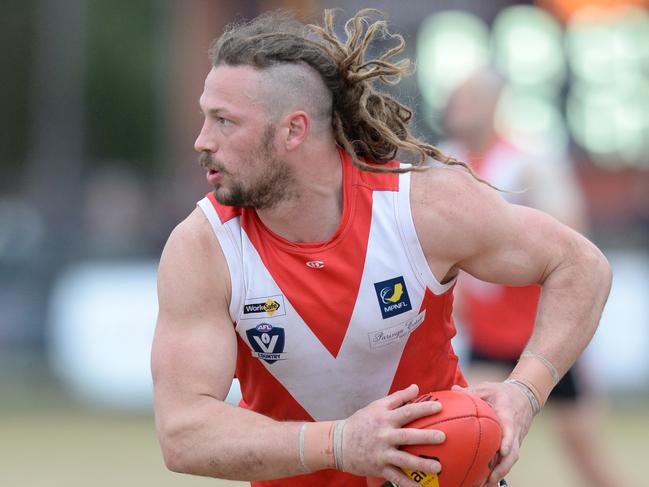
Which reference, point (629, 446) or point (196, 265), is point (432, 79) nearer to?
point (629, 446)

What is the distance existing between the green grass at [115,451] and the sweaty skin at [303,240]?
326 centimetres

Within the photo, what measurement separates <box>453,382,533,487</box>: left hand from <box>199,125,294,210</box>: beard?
90cm

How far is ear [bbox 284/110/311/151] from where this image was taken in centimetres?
436

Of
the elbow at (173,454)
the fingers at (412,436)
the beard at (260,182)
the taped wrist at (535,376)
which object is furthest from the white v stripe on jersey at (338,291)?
the fingers at (412,436)

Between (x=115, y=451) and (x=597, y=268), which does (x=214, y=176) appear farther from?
(x=115, y=451)

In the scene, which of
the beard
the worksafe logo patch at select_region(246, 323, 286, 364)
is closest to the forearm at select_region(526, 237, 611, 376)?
the worksafe logo patch at select_region(246, 323, 286, 364)

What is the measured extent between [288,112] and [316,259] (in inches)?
20.0

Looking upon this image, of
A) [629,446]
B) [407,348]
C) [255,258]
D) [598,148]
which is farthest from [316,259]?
[598,148]

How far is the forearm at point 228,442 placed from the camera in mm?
3996

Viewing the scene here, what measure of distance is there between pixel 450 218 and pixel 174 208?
35.0 ft

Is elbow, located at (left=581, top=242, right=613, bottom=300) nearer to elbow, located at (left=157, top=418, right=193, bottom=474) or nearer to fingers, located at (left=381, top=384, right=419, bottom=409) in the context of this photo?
fingers, located at (left=381, top=384, right=419, bottom=409)

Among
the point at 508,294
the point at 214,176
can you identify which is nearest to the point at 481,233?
the point at 214,176

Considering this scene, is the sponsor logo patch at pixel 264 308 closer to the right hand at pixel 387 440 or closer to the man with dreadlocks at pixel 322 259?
the man with dreadlocks at pixel 322 259

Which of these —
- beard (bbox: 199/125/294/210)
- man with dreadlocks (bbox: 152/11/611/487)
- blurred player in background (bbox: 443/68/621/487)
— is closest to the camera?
man with dreadlocks (bbox: 152/11/611/487)
